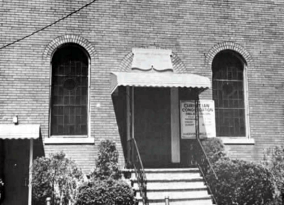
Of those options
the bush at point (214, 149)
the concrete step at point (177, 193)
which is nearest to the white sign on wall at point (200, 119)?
the bush at point (214, 149)

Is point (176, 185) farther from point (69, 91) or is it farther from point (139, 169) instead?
point (69, 91)

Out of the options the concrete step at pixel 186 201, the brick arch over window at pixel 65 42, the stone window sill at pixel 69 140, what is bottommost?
the concrete step at pixel 186 201

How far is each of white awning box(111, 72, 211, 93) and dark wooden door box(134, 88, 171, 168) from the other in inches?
46.5

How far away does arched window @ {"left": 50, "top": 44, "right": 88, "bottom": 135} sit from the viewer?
13344mm

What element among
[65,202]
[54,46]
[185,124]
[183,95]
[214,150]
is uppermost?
[54,46]

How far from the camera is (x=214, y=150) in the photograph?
12.7 meters

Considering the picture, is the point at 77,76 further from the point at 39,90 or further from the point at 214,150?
the point at 214,150

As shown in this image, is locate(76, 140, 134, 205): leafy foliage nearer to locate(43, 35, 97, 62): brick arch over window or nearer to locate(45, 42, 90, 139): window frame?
locate(45, 42, 90, 139): window frame

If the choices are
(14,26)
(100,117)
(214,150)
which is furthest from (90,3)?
(214,150)

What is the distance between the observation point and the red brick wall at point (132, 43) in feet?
42.8

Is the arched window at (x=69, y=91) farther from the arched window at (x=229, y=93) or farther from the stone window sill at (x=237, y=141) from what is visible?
the stone window sill at (x=237, y=141)

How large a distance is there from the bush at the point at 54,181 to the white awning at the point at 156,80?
104 inches

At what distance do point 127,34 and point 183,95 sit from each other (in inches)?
102

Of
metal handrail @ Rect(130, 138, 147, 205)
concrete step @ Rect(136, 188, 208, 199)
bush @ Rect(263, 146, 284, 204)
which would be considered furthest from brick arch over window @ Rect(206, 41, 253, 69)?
concrete step @ Rect(136, 188, 208, 199)
